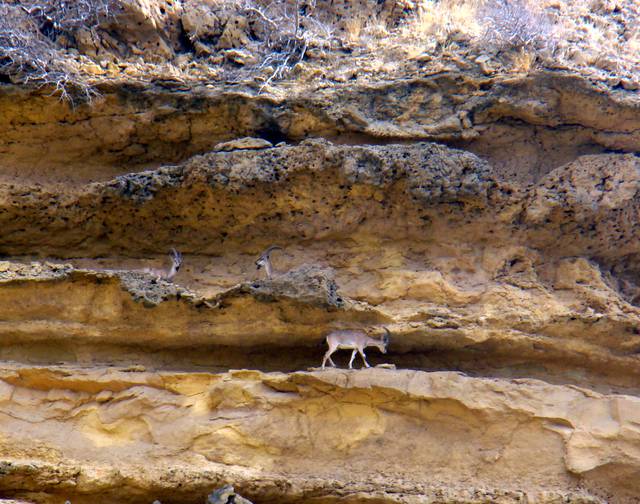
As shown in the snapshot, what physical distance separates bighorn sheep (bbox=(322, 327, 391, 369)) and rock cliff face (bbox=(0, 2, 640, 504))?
131 millimetres

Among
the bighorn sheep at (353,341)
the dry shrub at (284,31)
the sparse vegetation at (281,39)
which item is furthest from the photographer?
the dry shrub at (284,31)

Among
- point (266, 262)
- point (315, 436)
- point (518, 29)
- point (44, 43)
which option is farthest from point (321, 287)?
point (44, 43)

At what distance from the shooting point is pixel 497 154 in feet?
27.9

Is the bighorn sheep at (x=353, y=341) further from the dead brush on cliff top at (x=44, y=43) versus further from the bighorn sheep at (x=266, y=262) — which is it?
the dead brush on cliff top at (x=44, y=43)

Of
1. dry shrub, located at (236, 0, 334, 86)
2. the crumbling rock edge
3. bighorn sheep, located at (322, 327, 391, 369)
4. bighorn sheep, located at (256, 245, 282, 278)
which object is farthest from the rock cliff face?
dry shrub, located at (236, 0, 334, 86)

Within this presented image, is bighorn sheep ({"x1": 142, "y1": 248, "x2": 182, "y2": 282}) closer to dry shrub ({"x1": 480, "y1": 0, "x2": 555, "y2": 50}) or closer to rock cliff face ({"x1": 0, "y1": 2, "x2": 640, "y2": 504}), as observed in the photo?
rock cliff face ({"x1": 0, "y1": 2, "x2": 640, "y2": 504})

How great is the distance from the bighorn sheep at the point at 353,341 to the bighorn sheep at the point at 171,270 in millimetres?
1831

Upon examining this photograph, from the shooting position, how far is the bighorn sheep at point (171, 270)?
7.95 meters

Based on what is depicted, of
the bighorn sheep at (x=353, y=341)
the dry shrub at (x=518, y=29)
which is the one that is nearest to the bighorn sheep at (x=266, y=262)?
the bighorn sheep at (x=353, y=341)

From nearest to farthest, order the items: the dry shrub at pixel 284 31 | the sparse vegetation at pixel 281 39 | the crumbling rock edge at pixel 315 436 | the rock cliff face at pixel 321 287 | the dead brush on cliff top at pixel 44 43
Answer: the crumbling rock edge at pixel 315 436
the rock cliff face at pixel 321 287
the dead brush on cliff top at pixel 44 43
the sparse vegetation at pixel 281 39
the dry shrub at pixel 284 31

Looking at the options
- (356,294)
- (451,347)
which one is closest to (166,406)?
(356,294)

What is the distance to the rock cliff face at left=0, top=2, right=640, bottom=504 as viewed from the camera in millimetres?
6586

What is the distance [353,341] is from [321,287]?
0.58m

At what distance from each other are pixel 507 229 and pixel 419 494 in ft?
9.57
